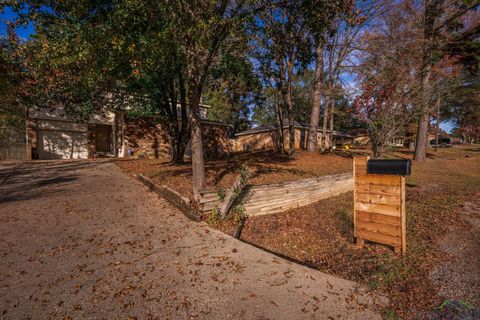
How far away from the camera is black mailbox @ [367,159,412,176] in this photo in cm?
358

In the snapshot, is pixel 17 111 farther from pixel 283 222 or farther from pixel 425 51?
pixel 425 51

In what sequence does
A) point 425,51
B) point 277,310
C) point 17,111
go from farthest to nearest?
point 17,111 → point 425,51 → point 277,310

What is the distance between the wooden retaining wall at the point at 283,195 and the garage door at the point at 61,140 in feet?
56.1

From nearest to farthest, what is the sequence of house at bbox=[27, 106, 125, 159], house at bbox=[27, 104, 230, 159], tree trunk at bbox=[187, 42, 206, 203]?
1. tree trunk at bbox=[187, 42, 206, 203]
2. house at bbox=[27, 106, 125, 159]
3. house at bbox=[27, 104, 230, 159]

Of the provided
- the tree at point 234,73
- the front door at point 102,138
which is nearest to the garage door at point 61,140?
the front door at point 102,138

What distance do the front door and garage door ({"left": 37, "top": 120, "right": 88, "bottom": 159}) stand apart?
1375mm

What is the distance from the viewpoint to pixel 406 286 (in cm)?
299

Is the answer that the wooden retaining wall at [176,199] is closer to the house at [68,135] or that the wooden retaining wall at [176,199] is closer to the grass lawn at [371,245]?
the grass lawn at [371,245]

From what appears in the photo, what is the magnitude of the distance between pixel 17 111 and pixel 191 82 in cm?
2113

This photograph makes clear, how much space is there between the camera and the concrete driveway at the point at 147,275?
7.99ft

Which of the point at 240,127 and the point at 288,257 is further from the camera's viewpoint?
the point at 240,127

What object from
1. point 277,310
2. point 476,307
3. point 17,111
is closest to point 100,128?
point 17,111

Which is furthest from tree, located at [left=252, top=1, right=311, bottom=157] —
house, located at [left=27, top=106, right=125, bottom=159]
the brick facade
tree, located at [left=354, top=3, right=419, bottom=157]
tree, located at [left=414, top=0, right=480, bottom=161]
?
house, located at [left=27, top=106, right=125, bottom=159]

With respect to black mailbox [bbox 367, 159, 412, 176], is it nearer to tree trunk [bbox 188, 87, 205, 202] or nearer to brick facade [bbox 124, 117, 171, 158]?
tree trunk [bbox 188, 87, 205, 202]
